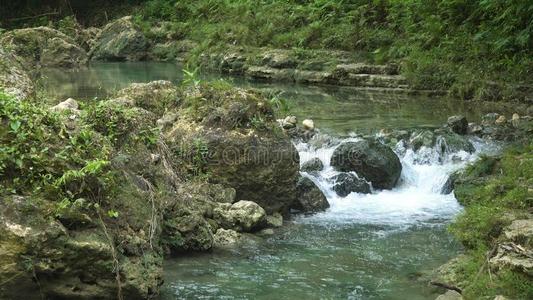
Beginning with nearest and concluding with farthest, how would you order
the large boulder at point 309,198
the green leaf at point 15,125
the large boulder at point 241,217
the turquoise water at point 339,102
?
the green leaf at point 15,125
the large boulder at point 241,217
the large boulder at point 309,198
the turquoise water at point 339,102

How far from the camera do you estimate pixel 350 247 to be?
7.78 meters

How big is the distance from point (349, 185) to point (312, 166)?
2.65 ft

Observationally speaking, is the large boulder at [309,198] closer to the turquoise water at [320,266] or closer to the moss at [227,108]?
the turquoise water at [320,266]

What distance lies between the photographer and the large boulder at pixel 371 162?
35.0 ft

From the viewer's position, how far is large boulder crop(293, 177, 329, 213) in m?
9.49

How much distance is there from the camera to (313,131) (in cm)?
1270

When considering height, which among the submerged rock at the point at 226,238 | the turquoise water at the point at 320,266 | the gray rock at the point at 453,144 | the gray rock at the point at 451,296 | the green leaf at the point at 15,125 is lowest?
the turquoise water at the point at 320,266

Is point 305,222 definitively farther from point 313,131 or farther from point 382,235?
point 313,131

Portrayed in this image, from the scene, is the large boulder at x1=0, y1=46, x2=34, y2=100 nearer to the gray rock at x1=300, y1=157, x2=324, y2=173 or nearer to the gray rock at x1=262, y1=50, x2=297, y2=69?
the gray rock at x1=300, y1=157, x2=324, y2=173

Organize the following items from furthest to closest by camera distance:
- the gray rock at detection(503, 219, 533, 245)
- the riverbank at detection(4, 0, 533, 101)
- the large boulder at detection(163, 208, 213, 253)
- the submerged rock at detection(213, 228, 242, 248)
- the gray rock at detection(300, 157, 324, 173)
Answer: the riverbank at detection(4, 0, 533, 101)
the gray rock at detection(300, 157, 324, 173)
the submerged rock at detection(213, 228, 242, 248)
the large boulder at detection(163, 208, 213, 253)
the gray rock at detection(503, 219, 533, 245)

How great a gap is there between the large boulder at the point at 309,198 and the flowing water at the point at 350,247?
0.16 metres

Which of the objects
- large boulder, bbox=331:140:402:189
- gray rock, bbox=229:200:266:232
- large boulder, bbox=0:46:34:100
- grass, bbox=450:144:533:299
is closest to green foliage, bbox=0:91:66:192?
large boulder, bbox=0:46:34:100

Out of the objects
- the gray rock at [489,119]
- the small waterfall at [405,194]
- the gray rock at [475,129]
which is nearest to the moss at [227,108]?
the small waterfall at [405,194]

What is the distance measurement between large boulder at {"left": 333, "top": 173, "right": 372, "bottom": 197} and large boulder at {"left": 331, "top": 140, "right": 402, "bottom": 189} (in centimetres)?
23
